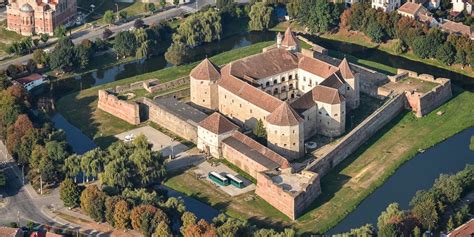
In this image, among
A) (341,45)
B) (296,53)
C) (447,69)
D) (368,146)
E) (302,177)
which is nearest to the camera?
(302,177)

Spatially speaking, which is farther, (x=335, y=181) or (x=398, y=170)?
(x=398, y=170)

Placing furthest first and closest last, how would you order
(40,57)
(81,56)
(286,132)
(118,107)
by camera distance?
(81,56), (40,57), (118,107), (286,132)

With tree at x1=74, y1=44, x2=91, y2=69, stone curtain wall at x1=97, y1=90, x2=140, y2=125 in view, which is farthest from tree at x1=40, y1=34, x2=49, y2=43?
stone curtain wall at x1=97, y1=90, x2=140, y2=125

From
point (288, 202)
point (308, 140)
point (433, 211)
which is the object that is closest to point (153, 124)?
point (308, 140)

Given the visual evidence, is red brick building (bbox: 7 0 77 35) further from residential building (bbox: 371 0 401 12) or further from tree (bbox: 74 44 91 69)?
residential building (bbox: 371 0 401 12)

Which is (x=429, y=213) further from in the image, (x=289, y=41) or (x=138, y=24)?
(x=138, y=24)

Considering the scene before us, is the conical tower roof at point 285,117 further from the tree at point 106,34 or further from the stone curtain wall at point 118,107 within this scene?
the tree at point 106,34

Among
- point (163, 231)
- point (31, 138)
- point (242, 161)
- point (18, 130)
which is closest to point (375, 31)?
point (242, 161)

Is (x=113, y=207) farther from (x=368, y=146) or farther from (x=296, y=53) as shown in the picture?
(x=296, y=53)
